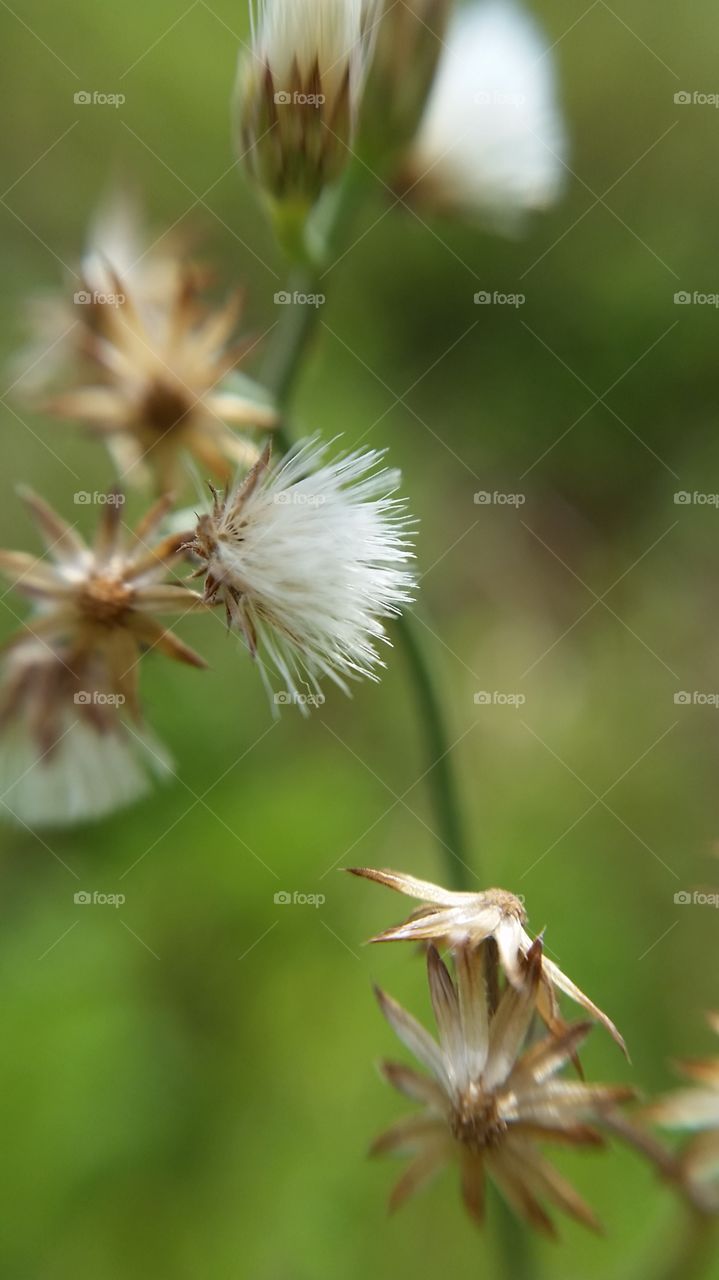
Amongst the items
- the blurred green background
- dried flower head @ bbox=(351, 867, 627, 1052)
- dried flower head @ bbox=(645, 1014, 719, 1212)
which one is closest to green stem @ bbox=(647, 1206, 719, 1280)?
the blurred green background

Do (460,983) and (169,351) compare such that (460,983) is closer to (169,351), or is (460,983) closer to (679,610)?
(169,351)

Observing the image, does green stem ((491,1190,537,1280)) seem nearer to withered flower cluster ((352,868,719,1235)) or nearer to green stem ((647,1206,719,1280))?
green stem ((647,1206,719,1280))

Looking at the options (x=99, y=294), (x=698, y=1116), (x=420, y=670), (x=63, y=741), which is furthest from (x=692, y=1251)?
(x=99, y=294)

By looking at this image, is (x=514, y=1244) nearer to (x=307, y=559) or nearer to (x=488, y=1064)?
(x=488, y=1064)

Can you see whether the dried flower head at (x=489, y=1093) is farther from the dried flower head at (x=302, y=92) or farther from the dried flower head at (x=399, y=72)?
the dried flower head at (x=399, y=72)

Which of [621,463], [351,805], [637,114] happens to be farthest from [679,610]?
[637,114]

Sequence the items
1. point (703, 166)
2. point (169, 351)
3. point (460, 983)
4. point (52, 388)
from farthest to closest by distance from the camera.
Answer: point (703, 166) < point (52, 388) < point (169, 351) < point (460, 983)
